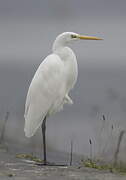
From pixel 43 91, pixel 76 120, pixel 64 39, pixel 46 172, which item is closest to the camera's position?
pixel 46 172

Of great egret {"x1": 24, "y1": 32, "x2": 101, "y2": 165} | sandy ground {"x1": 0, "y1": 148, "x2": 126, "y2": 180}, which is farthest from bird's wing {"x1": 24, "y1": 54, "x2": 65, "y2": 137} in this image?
sandy ground {"x1": 0, "y1": 148, "x2": 126, "y2": 180}

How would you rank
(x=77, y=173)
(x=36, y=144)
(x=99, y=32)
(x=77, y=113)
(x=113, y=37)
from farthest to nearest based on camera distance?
(x=113, y=37), (x=99, y=32), (x=77, y=113), (x=36, y=144), (x=77, y=173)

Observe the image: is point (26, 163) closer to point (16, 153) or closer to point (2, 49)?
point (16, 153)

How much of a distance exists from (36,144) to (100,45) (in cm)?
3395

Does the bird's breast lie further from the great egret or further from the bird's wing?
the bird's wing

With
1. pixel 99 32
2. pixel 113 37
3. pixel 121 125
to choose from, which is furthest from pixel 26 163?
pixel 113 37

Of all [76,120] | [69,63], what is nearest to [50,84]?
[69,63]

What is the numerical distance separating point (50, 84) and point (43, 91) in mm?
124

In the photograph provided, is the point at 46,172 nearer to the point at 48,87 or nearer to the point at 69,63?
the point at 48,87

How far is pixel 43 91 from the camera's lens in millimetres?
8484

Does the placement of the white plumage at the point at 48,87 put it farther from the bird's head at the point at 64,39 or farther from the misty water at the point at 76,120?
the misty water at the point at 76,120

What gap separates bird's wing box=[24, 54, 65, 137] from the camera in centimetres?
844

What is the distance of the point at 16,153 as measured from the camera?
29.6ft

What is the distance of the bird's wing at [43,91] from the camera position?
8438mm
